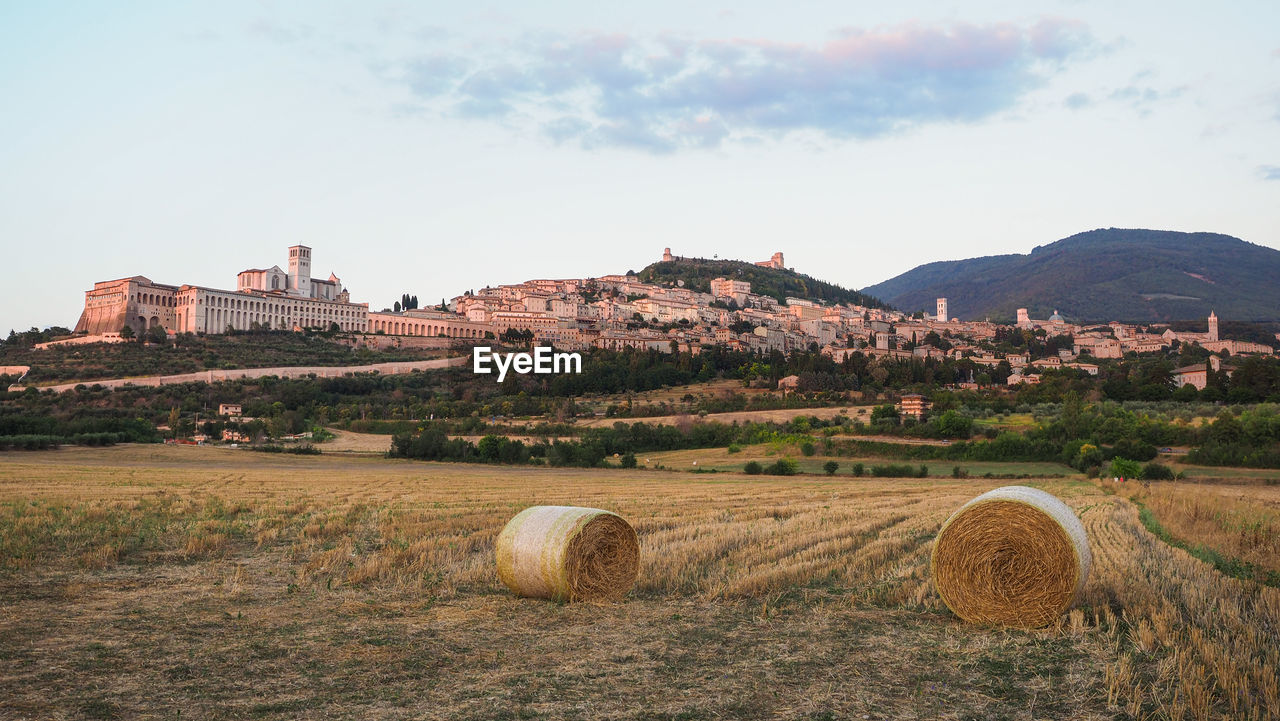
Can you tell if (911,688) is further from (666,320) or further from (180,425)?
(666,320)

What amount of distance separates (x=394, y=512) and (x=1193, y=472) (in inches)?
1471

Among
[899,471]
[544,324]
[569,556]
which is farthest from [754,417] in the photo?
[544,324]

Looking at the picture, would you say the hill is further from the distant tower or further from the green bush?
the green bush

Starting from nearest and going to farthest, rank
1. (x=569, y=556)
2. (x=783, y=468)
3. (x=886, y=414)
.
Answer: (x=569, y=556)
(x=783, y=468)
(x=886, y=414)

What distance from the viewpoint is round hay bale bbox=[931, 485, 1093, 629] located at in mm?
9172

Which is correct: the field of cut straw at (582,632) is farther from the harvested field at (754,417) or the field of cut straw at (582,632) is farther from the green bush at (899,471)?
the harvested field at (754,417)

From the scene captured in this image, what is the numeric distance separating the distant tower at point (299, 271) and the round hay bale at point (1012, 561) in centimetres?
17204

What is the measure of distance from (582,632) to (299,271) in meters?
175

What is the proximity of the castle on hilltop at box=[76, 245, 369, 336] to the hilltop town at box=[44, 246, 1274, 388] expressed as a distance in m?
0.16

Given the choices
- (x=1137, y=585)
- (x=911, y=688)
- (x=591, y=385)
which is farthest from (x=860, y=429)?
(x=911, y=688)

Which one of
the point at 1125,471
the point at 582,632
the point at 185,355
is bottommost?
the point at 1125,471

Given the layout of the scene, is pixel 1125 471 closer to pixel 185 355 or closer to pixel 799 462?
pixel 799 462

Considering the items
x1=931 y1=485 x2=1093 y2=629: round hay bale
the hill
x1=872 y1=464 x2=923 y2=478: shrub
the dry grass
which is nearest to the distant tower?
the hill

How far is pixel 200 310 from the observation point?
136000 mm
